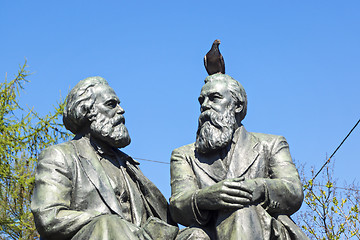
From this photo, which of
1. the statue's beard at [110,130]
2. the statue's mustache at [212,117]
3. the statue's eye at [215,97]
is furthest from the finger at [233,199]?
the statue's beard at [110,130]

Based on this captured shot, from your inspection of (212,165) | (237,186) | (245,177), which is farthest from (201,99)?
(237,186)

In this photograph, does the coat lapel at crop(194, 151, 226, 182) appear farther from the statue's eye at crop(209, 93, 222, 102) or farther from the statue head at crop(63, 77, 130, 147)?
the statue head at crop(63, 77, 130, 147)

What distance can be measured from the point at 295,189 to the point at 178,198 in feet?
3.36

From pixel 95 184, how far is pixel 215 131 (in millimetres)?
1172

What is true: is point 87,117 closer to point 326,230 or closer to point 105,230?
point 105,230

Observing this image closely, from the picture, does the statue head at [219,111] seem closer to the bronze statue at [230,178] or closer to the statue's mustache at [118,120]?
the bronze statue at [230,178]

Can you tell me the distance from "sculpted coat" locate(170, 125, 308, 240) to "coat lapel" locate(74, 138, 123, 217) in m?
0.53

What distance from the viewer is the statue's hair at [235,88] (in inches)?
260

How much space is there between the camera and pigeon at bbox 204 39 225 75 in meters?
7.28

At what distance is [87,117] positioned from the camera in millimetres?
6574

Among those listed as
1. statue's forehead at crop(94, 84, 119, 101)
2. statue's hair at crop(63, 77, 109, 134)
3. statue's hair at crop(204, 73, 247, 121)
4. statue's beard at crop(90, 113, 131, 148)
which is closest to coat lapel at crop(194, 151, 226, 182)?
statue's hair at crop(204, 73, 247, 121)

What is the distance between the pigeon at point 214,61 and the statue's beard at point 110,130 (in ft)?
4.03

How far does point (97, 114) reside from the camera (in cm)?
658

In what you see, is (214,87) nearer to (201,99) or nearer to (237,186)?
(201,99)
